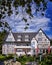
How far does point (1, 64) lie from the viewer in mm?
5043

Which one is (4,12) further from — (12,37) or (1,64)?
(12,37)

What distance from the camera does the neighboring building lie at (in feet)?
32.1

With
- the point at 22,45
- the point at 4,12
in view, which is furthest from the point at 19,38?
the point at 4,12

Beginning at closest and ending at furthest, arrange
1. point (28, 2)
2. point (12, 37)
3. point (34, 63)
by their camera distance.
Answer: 1. point (28, 2)
2. point (34, 63)
3. point (12, 37)

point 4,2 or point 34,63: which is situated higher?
point 4,2

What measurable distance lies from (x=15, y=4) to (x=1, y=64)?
3331mm

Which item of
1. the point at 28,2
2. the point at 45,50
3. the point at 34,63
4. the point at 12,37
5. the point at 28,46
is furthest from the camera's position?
the point at 12,37

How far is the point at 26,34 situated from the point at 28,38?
1.34ft

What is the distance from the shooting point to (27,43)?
421 inches

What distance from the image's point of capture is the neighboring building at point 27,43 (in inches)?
385

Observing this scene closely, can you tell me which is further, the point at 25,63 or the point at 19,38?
the point at 19,38

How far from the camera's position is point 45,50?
9.47 meters

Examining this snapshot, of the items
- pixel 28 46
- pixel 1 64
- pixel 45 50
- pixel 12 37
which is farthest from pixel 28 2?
pixel 12 37

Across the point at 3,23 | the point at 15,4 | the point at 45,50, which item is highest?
the point at 15,4
